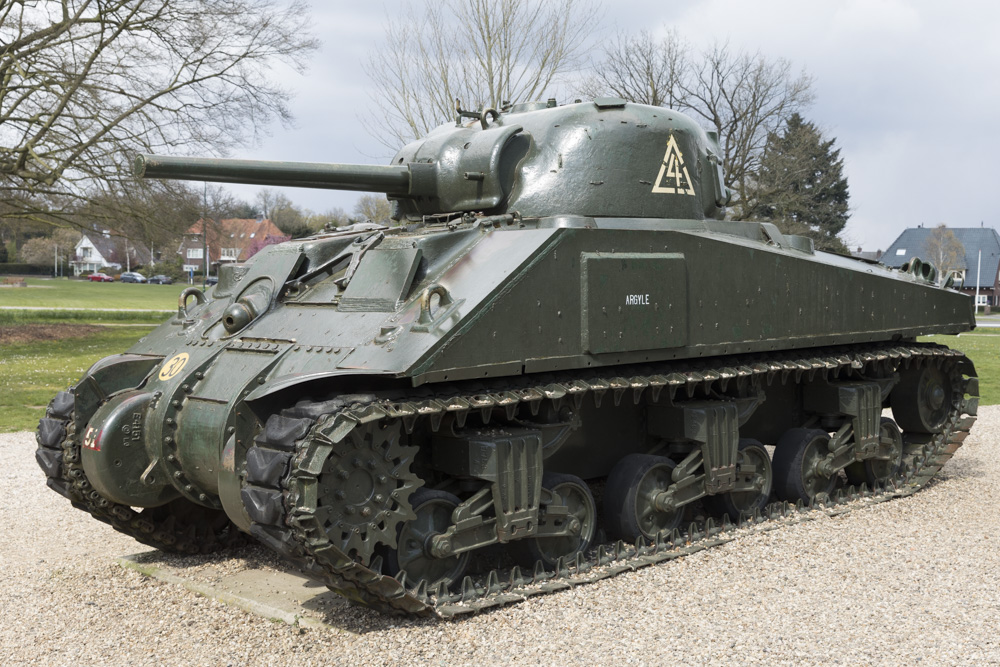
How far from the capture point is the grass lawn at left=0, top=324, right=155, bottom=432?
51.7 feet

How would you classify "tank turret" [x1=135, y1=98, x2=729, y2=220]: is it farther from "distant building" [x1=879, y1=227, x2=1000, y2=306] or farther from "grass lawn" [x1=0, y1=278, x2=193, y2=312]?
"distant building" [x1=879, y1=227, x2=1000, y2=306]

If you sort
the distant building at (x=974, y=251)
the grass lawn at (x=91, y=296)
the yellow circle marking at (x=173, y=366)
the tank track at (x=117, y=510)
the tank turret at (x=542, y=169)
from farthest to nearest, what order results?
the distant building at (x=974, y=251)
the grass lawn at (x=91, y=296)
the tank turret at (x=542, y=169)
the tank track at (x=117, y=510)
the yellow circle marking at (x=173, y=366)

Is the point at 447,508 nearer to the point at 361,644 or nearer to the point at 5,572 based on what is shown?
the point at 361,644

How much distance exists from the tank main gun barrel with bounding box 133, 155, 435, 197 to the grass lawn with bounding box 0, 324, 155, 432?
865cm

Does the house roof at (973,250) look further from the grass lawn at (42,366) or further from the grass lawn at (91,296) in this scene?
the grass lawn at (42,366)

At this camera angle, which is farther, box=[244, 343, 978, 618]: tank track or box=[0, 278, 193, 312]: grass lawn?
box=[0, 278, 193, 312]: grass lawn

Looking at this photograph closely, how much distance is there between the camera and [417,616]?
21.2ft

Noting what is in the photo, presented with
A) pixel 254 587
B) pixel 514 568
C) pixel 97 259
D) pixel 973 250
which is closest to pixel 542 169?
pixel 514 568

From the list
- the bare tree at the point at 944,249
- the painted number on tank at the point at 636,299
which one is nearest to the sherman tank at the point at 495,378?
the painted number on tank at the point at 636,299

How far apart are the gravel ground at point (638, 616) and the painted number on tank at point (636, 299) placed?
2.05m

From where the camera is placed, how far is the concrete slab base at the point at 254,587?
6.71m

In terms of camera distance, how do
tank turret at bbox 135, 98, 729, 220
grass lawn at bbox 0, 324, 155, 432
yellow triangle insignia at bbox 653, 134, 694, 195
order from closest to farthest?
tank turret at bbox 135, 98, 729, 220 < yellow triangle insignia at bbox 653, 134, 694, 195 < grass lawn at bbox 0, 324, 155, 432

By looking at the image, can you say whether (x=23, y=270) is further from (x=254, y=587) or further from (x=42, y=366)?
(x=254, y=587)

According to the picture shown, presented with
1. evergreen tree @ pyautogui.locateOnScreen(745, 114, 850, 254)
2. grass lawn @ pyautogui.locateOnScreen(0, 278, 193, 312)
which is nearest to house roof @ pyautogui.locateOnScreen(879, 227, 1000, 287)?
evergreen tree @ pyautogui.locateOnScreen(745, 114, 850, 254)
